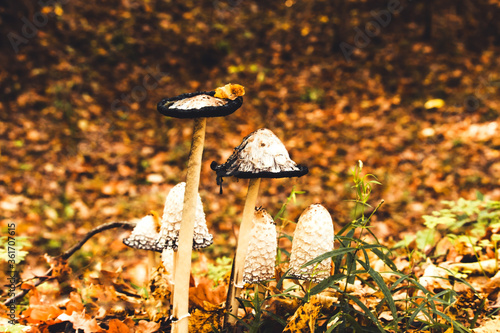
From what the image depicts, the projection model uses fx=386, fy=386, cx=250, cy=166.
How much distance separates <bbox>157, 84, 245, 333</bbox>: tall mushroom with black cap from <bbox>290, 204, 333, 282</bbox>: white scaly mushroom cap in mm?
420

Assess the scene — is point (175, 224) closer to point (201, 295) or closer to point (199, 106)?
point (201, 295)

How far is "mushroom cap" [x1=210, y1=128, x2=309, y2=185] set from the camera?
4.14 feet

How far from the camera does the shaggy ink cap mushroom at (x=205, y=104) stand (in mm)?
1146

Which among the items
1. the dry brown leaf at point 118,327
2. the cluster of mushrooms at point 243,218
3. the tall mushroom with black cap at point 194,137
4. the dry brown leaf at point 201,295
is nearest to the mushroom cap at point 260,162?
the cluster of mushrooms at point 243,218

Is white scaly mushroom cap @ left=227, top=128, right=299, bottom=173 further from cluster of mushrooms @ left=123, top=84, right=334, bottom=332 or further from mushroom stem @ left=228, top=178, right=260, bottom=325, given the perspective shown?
mushroom stem @ left=228, top=178, right=260, bottom=325

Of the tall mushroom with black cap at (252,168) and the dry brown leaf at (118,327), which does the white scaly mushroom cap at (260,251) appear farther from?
the dry brown leaf at (118,327)

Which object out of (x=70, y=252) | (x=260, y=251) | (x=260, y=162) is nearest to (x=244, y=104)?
(x=70, y=252)

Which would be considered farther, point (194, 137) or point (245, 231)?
point (245, 231)

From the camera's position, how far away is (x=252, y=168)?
1273 mm

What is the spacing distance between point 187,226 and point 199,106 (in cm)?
40

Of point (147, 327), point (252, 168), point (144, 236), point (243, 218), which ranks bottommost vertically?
point (147, 327)

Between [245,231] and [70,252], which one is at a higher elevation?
[245,231]

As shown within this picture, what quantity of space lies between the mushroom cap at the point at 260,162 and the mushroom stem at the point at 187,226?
94mm

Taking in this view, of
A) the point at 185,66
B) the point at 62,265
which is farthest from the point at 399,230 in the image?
the point at 185,66
